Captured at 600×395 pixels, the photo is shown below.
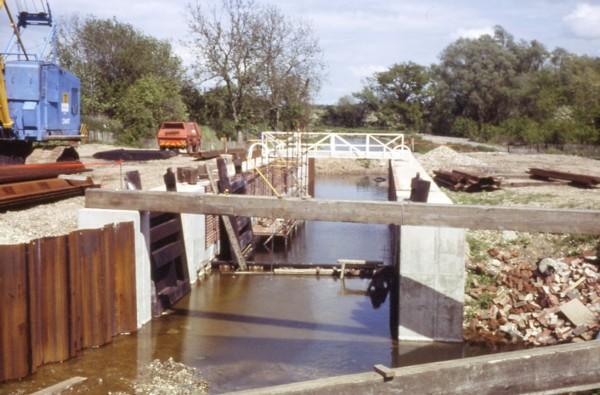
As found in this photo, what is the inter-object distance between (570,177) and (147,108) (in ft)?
116

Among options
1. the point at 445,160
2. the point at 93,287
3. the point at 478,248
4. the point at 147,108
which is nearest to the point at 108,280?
the point at 93,287

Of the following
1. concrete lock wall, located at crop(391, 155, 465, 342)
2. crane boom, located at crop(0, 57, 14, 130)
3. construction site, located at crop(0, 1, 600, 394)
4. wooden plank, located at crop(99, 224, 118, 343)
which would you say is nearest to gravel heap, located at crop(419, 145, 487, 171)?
construction site, located at crop(0, 1, 600, 394)

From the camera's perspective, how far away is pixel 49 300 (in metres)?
10.2

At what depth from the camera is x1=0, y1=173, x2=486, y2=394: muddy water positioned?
10781 mm

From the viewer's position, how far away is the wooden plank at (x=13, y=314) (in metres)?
9.34

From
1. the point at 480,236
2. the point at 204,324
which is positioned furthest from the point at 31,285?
the point at 480,236

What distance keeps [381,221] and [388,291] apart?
6432 mm

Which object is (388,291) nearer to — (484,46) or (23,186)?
(23,186)

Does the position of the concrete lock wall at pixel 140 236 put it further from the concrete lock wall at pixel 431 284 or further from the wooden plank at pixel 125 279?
the concrete lock wall at pixel 431 284

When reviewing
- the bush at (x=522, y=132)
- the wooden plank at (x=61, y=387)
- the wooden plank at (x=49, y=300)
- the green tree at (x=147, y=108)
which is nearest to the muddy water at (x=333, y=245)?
the wooden plank at (x=49, y=300)

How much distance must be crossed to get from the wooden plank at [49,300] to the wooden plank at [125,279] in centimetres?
150

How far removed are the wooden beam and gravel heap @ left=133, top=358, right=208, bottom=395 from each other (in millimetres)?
2814

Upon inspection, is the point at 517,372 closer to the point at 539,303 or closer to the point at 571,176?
the point at 539,303

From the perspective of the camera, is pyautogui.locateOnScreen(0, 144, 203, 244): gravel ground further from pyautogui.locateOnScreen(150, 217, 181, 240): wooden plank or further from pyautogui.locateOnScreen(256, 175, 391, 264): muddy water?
pyautogui.locateOnScreen(256, 175, 391, 264): muddy water
